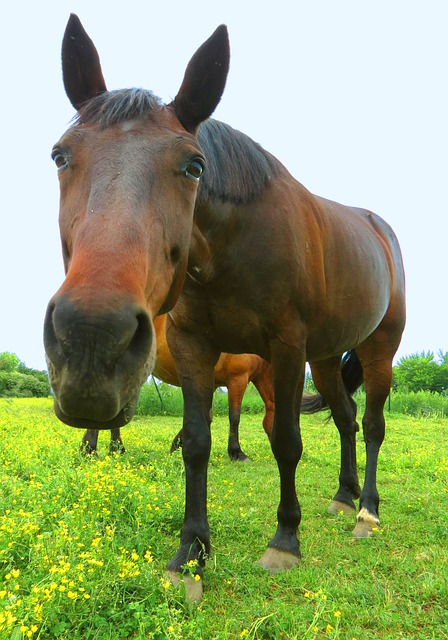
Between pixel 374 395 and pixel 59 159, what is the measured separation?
3687 millimetres

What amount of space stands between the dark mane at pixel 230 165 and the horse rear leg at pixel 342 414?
8.07ft

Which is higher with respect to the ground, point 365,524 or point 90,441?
point 90,441

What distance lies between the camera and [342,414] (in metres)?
5.09

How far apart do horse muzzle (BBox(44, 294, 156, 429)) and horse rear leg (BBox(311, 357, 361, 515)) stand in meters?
3.64

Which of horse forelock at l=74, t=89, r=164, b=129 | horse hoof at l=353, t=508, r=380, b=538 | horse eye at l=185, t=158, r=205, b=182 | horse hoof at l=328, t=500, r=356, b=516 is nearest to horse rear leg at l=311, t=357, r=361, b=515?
horse hoof at l=328, t=500, r=356, b=516

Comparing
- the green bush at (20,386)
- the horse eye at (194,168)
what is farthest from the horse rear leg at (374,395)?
the green bush at (20,386)

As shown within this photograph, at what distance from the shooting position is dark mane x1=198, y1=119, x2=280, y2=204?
2.90 meters

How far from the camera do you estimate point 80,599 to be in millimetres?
2186

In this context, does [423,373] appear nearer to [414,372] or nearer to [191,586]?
[414,372]

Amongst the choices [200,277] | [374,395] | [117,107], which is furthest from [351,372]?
[117,107]

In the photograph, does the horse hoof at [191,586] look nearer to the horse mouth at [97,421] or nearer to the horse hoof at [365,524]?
the horse mouth at [97,421]

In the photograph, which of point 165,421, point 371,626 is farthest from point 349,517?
point 165,421

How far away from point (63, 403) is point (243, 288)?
5.27ft

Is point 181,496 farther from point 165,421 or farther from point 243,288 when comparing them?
point 165,421
